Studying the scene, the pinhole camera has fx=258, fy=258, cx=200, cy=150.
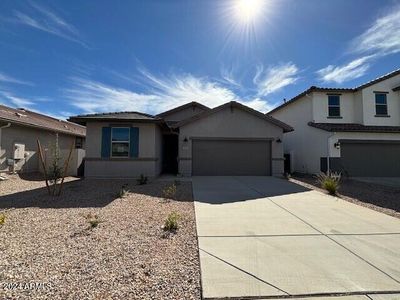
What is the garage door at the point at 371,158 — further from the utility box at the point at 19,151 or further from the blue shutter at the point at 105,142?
the utility box at the point at 19,151

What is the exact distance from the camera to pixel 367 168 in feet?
51.3

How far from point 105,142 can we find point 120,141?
79cm

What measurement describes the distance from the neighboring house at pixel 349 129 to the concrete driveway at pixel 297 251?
28.3 feet

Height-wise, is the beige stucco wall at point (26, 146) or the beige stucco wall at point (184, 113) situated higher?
the beige stucco wall at point (184, 113)

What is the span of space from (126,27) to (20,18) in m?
3.92

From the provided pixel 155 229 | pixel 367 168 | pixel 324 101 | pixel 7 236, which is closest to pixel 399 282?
pixel 155 229

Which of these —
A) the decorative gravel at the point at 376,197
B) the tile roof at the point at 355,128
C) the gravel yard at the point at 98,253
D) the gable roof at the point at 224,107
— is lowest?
the gravel yard at the point at 98,253

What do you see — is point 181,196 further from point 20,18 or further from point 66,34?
point 20,18

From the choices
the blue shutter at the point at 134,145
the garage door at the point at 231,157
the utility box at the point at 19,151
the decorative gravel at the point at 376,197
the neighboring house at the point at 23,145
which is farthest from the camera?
the garage door at the point at 231,157

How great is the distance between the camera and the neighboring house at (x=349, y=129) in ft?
50.6

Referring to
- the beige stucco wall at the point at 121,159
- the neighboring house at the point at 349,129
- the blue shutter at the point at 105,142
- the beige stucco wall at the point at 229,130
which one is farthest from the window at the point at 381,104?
the blue shutter at the point at 105,142

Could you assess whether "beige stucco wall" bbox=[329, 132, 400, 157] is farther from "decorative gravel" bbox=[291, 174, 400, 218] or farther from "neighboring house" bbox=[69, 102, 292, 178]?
"decorative gravel" bbox=[291, 174, 400, 218]

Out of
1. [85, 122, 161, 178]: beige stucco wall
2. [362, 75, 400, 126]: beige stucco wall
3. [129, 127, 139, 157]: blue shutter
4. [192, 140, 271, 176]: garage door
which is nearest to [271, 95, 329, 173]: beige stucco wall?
[192, 140, 271, 176]: garage door

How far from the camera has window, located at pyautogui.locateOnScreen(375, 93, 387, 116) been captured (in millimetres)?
16922
